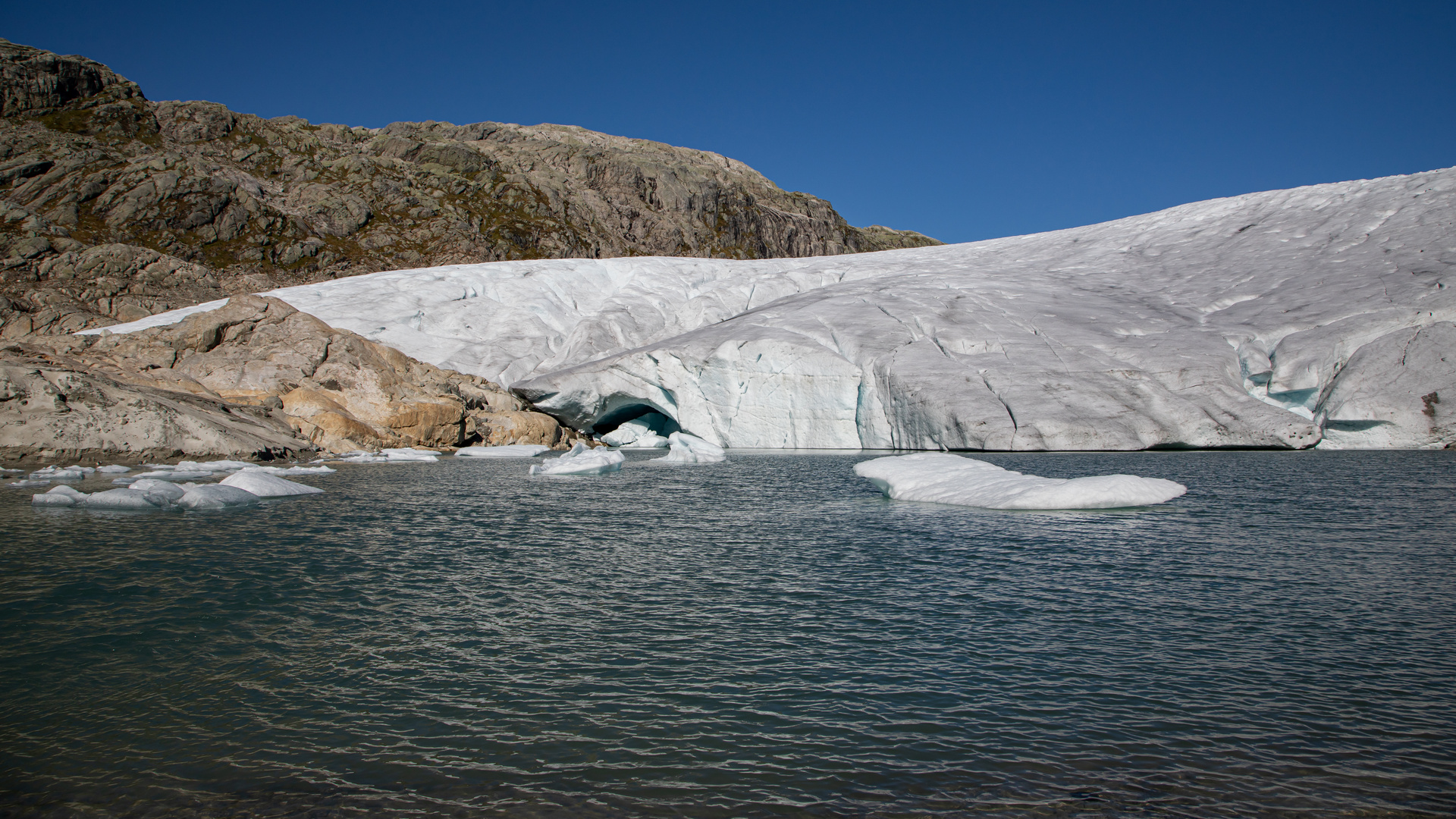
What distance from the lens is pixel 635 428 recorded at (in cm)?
3566

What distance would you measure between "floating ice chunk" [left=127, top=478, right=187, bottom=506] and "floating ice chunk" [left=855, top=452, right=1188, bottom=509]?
1223 cm

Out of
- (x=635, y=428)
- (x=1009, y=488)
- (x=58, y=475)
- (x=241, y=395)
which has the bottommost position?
(x=1009, y=488)

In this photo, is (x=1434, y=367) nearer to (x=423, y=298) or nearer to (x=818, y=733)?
(x=818, y=733)

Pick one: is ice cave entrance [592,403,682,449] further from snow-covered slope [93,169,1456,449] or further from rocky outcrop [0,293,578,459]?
rocky outcrop [0,293,578,459]

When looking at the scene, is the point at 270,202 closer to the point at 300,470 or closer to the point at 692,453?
the point at 300,470

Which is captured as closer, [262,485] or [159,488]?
[159,488]

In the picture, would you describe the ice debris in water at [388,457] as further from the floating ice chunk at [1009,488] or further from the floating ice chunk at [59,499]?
the floating ice chunk at [1009,488]

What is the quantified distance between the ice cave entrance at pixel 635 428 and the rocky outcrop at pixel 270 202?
3280 centimetres

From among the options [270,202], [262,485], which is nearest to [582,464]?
[262,485]

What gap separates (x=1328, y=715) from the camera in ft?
15.9

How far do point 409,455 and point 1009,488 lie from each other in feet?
58.1

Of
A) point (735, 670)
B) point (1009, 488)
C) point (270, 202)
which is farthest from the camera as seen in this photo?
point (270, 202)

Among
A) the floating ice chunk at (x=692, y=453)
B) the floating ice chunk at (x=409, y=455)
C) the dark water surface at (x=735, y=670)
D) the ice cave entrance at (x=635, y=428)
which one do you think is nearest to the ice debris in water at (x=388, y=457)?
the floating ice chunk at (x=409, y=455)

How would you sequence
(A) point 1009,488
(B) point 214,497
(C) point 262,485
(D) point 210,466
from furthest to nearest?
(D) point 210,466 < (C) point 262,485 < (B) point 214,497 < (A) point 1009,488
